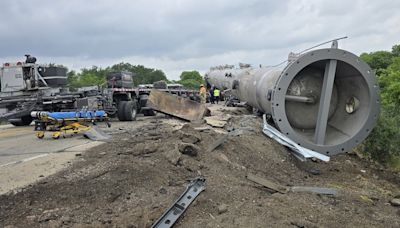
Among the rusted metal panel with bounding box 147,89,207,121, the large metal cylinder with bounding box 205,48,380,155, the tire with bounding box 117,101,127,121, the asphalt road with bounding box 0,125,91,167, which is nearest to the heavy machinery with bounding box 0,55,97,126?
the tire with bounding box 117,101,127,121

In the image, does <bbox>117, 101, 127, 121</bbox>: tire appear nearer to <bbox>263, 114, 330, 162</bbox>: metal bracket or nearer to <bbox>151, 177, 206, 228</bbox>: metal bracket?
<bbox>263, 114, 330, 162</bbox>: metal bracket

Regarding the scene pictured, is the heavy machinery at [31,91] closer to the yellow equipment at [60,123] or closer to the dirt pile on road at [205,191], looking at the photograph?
the yellow equipment at [60,123]

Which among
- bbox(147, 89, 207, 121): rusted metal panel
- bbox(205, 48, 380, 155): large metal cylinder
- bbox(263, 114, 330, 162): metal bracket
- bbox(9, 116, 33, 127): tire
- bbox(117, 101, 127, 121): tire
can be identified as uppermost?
bbox(205, 48, 380, 155): large metal cylinder

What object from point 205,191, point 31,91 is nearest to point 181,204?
point 205,191

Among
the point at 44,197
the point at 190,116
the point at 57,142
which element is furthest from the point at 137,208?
the point at 190,116

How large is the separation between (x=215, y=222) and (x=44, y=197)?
2.08m

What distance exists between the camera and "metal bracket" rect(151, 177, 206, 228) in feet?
12.0

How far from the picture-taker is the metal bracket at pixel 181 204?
3652 mm

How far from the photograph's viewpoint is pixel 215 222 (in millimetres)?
3686

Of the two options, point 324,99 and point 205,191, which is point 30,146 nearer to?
point 205,191

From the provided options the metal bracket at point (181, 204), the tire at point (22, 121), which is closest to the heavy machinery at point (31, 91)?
the tire at point (22, 121)

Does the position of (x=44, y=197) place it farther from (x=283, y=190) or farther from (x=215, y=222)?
(x=283, y=190)

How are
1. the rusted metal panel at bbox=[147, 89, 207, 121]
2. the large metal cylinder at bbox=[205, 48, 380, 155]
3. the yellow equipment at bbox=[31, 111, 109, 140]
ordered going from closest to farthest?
the large metal cylinder at bbox=[205, 48, 380, 155]
the yellow equipment at bbox=[31, 111, 109, 140]
the rusted metal panel at bbox=[147, 89, 207, 121]

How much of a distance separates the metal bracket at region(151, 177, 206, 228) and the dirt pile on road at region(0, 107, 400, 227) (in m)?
0.07
